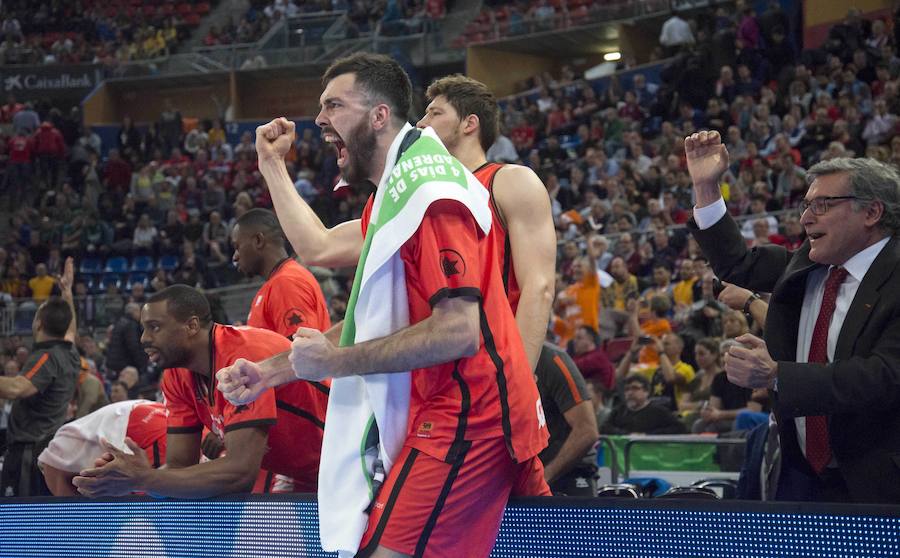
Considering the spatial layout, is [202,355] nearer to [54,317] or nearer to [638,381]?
[54,317]

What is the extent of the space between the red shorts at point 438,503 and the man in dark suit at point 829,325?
A: 0.76m

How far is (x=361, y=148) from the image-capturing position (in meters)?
2.88

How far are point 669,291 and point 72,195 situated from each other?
14797mm

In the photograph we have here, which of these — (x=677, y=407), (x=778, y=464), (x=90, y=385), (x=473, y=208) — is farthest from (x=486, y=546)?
(x=90, y=385)

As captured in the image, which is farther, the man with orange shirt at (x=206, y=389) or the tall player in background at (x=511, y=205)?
the man with orange shirt at (x=206, y=389)

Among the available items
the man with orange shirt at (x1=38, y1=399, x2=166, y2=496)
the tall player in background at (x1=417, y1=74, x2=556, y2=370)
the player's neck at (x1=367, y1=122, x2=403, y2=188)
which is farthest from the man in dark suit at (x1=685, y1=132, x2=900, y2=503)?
the man with orange shirt at (x1=38, y1=399, x2=166, y2=496)

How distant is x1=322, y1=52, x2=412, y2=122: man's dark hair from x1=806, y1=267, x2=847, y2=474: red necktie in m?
1.33

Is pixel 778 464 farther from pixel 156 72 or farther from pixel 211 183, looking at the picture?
pixel 156 72

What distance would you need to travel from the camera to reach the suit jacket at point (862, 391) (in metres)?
2.88

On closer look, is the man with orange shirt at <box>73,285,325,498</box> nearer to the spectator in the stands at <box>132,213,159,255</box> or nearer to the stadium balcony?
the spectator in the stands at <box>132,213,159,255</box>

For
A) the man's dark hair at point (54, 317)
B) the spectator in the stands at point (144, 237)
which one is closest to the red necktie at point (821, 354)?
the man's dark hair at point (54, 317)

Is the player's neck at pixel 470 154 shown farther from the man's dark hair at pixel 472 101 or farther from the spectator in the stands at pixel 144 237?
the spectator in the stands at pixel 144 237

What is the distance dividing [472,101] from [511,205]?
1.67 ft

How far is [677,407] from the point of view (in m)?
9.19
